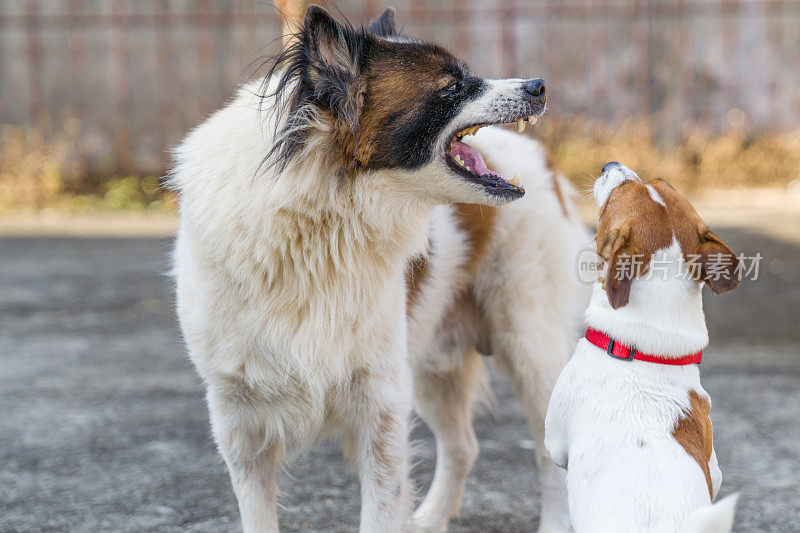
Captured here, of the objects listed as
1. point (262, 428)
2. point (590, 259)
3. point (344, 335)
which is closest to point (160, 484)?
point (262, 428)

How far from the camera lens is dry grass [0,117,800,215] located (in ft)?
33.5

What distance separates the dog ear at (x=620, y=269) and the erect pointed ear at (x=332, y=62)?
0.89m

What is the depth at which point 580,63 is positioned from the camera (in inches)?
448

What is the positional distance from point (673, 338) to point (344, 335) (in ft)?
3.42

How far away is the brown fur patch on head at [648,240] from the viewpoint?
241 cm

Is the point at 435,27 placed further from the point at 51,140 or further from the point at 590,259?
the point at 590,259

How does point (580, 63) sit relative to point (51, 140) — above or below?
above

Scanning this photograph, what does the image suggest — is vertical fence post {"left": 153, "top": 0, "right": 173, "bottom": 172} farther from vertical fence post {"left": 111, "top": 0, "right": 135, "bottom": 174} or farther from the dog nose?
→ the dog nose

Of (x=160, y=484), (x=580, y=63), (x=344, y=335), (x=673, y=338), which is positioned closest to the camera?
(x=673, y=338)

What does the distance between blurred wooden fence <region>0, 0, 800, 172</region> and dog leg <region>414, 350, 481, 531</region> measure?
785 centimetres

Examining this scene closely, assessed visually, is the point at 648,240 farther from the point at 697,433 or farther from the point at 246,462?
the point at 246,462

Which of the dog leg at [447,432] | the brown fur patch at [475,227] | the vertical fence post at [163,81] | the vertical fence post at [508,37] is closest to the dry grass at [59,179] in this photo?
the vertical fence post at [163,81]

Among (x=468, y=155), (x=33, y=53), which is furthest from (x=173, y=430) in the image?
(x=33, y=53)

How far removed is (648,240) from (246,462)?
151 cm
